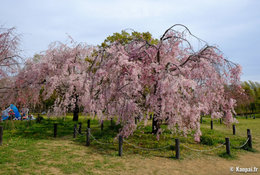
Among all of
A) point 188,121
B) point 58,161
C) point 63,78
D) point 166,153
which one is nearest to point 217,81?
point 188,121

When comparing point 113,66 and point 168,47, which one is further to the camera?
point 168,47

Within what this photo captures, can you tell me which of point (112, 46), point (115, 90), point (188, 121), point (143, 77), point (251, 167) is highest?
→ point (112, 46)

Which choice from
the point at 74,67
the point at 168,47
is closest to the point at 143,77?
the point at 168,47

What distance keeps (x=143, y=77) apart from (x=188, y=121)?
3.47 meters

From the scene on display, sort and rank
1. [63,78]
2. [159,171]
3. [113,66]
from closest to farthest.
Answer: [159,171] < [113,66] < [63,78]

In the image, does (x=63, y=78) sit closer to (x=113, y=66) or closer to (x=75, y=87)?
(x=75, y=87)

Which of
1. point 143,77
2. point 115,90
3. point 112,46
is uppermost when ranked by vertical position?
point 112,46

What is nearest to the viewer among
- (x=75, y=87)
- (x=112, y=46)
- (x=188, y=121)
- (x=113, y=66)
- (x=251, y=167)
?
(x=251, y=167)

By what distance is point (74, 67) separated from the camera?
1728cm

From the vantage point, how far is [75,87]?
17.0m

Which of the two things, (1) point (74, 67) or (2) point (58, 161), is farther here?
(1) point (74, 67)

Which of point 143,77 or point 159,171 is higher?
point 143,77

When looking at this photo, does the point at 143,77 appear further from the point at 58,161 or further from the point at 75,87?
the point at 75,87

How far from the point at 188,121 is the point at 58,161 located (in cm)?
575
